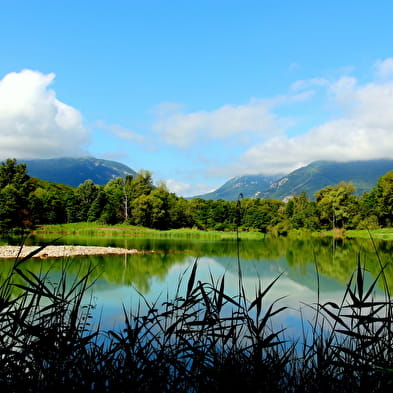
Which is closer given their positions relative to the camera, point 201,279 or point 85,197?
point 201,279

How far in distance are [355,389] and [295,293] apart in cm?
771

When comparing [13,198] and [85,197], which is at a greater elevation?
[85,197]

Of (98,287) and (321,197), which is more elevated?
(321,197)

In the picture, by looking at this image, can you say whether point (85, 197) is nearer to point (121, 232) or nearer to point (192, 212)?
point (121, 232)

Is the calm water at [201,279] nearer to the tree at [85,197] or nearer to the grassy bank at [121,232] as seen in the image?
the grassy bank at [121,232]

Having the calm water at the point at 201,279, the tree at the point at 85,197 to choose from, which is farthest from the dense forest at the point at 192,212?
the calm water at the point at 201,279

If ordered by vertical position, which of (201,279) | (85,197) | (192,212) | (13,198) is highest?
(85,197)

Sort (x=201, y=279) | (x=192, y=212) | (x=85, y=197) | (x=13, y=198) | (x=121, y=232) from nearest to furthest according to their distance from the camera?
(x=201, y=279), (x=13, y=198), (x=121, y=232), (x=85, y=197), (x=192, y=212)

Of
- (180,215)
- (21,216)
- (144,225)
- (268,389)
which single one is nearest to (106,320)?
(268,389)

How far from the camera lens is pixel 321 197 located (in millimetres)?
57812

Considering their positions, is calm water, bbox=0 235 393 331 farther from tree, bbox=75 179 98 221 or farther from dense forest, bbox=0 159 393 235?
tree, bbox=75 179 98 221

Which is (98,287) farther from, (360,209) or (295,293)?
Answer: (360,209)

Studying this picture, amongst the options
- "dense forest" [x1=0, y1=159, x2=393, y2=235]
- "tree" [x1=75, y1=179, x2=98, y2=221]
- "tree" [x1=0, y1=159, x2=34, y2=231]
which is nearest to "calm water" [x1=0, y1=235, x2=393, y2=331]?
"tree" [x1=0, y1=159, x2=34, y2=231]

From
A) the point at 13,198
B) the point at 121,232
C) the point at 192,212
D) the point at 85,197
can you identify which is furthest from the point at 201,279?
the point at 192,212
